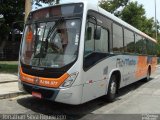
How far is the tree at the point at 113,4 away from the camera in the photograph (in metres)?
41.5

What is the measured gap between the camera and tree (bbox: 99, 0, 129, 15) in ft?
136

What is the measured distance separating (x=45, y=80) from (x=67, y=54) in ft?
2.90

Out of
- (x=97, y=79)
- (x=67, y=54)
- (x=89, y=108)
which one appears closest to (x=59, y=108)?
(x=89, y=108)

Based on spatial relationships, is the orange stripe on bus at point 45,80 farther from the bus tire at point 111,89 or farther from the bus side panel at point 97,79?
the bus tire at point 111,89

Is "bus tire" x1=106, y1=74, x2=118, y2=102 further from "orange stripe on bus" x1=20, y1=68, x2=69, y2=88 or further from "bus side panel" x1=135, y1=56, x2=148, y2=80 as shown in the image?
"bus side panel" x1=135, y1=56, x2=148, y2=80

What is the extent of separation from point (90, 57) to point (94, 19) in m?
1.15

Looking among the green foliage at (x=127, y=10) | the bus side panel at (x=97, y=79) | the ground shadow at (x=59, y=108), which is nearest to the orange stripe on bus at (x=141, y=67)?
the bus side panel at (x=97, y=79)

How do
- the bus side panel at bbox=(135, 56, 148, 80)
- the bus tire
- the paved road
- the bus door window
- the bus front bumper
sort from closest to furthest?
the bus front bumper < the bus door window < the paved road < the bus tire < the bus side panel at bbox=(135, 56, 148, 80)

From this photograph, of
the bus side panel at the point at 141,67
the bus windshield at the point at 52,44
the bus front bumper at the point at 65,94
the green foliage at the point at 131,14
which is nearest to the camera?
the bus front bumper at the point at 65,94

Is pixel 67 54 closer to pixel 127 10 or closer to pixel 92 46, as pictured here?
pixel 92 46

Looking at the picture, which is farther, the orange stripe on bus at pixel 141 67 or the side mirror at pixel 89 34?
the orange stripe on bus at pixel 141 67

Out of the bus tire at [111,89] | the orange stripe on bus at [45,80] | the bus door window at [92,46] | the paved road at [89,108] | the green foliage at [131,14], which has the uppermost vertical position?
the green foliage at [131,14]

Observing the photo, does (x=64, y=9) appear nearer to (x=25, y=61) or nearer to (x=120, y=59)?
(x=25, y=61)

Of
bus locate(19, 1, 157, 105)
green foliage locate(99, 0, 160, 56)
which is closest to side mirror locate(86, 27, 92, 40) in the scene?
bus locate(19, 1, 157, 105)
